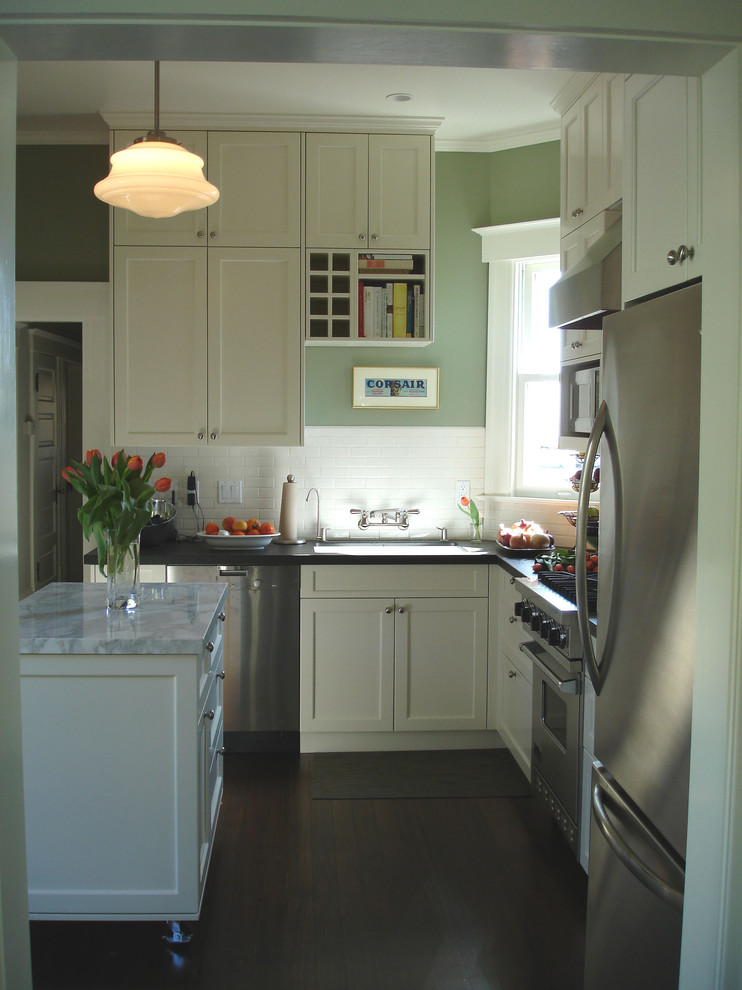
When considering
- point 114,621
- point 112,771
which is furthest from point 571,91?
point 112,771

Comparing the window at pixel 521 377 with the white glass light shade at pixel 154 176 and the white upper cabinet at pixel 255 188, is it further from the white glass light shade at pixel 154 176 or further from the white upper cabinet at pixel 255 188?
the white glass light shade at pixel 154 176

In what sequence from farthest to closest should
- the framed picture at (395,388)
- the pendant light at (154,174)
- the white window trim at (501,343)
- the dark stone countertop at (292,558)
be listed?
the framed picture at (395,388) → the white window trim at (501,343) → the dark stone countertop at (292,558) → the pendant light at (154,174)

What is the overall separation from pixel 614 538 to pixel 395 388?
2742mm

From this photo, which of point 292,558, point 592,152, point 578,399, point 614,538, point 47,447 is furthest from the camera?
point 47,447

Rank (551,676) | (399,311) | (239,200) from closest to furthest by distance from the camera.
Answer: (551,676), (239,200), (399,311)

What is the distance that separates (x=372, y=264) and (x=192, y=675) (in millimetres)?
2616

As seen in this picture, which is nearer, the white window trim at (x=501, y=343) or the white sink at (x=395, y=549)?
the white sink at (x=395, y=549)

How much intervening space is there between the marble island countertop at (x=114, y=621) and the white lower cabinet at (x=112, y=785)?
4cm

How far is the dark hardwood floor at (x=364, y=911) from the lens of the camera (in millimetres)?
2377

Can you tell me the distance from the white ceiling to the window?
58 centimetres

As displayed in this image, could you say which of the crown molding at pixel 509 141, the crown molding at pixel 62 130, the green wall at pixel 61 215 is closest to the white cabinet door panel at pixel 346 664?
the green wall at pixel 61 215

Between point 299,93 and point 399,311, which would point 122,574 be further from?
point 299,93

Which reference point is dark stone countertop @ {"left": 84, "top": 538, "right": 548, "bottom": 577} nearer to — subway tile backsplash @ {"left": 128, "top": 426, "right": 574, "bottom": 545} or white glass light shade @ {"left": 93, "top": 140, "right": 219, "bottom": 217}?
subway tile backsplash @ {"left": 128, "top": 426, "right": 574, "bottom": 545}

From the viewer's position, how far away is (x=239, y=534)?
4.23m
